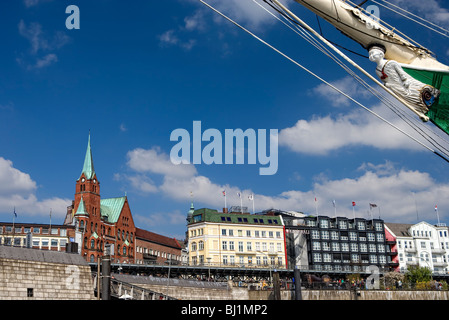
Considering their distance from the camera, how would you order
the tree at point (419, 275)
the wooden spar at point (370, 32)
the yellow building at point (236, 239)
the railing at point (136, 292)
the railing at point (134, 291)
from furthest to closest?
the yellow building at point (236, 239)
the tree at point (419, 275)
the railing at point (136, 292)
the railing at point (134, 291)
the wooden spar at point (370, 32)

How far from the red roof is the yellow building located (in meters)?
21.0

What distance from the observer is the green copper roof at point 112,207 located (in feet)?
396

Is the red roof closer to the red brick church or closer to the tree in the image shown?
the red brick church

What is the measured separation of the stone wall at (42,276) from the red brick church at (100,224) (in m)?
60.8

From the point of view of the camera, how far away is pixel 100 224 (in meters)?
113

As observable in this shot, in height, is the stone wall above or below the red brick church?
below

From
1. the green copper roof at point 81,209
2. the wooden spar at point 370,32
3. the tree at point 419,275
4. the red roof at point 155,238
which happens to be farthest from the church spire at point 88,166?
the wooden spar at point 370,32

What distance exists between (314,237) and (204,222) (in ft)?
84.9

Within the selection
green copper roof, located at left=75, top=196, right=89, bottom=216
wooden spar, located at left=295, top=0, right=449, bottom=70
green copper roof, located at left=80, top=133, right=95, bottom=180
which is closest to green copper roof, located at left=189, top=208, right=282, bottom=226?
green copper roof, located at left=75, top=196, right=89, bottom=216

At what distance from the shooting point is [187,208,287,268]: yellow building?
346 feet

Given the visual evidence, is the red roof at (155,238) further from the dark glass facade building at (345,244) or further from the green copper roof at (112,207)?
the dark glass facade building at (345,244)

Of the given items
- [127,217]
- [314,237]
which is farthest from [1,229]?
[314,237]

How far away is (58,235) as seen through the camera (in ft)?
333
